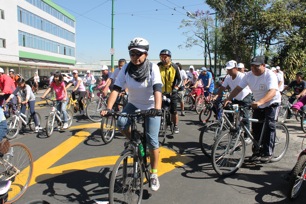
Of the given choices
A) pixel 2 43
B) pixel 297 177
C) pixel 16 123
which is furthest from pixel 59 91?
pixel 2 43

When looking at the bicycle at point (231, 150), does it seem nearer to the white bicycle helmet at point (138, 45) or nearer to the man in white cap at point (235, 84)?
the man in white cap at point (235, 84)

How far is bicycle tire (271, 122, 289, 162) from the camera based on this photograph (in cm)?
589

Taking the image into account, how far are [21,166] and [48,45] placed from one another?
59702 millimetres

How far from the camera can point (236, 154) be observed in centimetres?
511

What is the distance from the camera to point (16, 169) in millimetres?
4105

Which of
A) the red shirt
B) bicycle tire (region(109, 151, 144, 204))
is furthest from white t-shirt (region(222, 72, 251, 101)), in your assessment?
the red shirt

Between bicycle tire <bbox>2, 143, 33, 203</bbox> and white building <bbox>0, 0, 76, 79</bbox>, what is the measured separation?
116 ft

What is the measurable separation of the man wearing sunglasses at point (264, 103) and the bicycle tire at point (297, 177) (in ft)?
4.83

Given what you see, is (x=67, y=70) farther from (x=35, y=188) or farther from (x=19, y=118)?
(x=35, y=188)

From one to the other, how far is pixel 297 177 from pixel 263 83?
6.63 ft

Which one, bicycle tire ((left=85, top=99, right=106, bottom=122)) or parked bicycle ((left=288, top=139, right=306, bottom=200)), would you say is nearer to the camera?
parked bicycle ((left=288, top=139, right=306, bottom=200))

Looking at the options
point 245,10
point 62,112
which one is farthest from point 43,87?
point 62,112

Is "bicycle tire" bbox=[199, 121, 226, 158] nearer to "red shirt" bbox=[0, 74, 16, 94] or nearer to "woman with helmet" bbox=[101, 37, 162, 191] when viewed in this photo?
"woman with helmet" bbox=[101, 37, 162, 191]

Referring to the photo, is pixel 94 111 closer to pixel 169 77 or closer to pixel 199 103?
pixel 169 77
